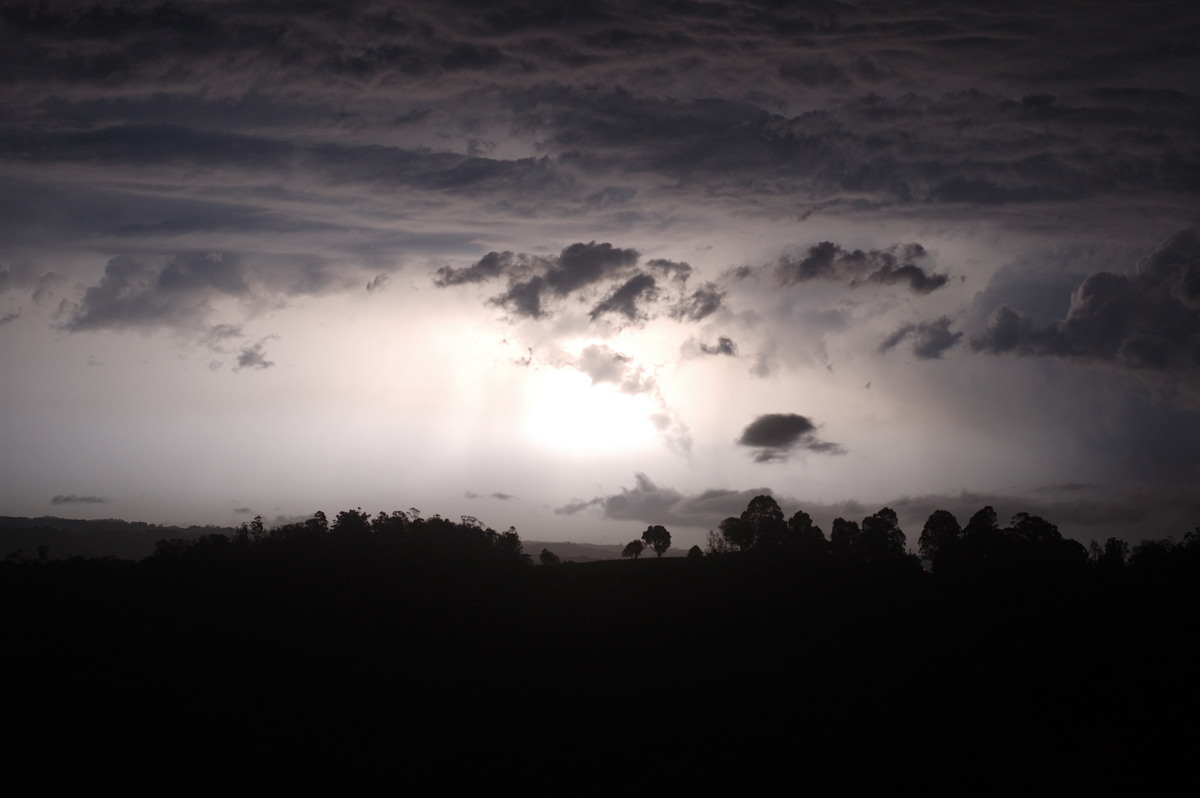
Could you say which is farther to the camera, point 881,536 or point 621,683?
point 881,536

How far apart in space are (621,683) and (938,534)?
100189 millimetres

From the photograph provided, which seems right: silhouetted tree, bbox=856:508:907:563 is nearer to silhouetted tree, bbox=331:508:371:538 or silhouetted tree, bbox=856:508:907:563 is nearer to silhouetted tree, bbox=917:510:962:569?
silhouetted tree, bbox=917:510:962:569

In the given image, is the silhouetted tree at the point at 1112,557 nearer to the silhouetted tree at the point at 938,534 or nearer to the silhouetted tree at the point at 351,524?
the silhouetted tree at the point at 938,534

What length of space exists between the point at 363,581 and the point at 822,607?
5541 cm

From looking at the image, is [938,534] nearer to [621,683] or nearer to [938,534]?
[938,534]

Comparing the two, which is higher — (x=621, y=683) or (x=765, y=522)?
(x=765, y=522)

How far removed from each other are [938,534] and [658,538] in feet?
181

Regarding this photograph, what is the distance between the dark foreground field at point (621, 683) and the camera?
174 ft

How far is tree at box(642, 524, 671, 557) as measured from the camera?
172 meters

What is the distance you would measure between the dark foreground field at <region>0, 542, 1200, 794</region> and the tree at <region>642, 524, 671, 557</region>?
73.4 metres

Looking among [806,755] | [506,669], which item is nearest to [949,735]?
[806,755]

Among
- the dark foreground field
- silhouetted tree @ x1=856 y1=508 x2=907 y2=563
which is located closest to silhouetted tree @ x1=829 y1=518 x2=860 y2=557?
silhouetted tree @ x1=856 y1=508 x2=907 y2=563

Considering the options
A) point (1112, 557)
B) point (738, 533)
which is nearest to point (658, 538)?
point (738, 533)

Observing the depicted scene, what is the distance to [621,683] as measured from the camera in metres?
65.6
